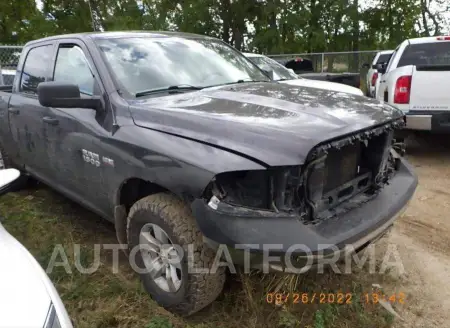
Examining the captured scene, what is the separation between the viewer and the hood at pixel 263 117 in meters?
1.97

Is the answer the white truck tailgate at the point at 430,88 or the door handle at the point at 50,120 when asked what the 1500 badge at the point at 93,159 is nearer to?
the door handle at the point at 50,120

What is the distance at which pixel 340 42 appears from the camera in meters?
22.8

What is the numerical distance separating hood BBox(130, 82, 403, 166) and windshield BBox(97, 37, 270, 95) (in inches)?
9.1

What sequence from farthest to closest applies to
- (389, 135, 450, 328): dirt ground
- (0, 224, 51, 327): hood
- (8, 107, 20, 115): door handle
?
1. (8, 107, 20, 115): door handle
2. (389, 135, 450, 328): dirt ground
3. (0, 224, 51, 327): hood

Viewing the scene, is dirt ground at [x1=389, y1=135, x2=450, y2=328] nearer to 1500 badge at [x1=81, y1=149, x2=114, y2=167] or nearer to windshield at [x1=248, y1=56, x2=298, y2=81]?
1500 badge at [x1=81, y1=149, x2=114, y2=167]

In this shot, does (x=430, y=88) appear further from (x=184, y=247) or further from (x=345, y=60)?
(x=345, y=60)

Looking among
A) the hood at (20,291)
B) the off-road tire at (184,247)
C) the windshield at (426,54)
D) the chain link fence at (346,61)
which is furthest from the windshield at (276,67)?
the chain link fence at (346,61)

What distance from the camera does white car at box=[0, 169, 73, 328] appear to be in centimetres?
140

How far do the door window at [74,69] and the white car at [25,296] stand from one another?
1524 millimetres

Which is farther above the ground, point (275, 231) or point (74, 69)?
point (74, 69)

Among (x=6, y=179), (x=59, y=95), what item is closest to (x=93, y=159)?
(x=59, y=95)

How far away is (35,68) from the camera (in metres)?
3.88
